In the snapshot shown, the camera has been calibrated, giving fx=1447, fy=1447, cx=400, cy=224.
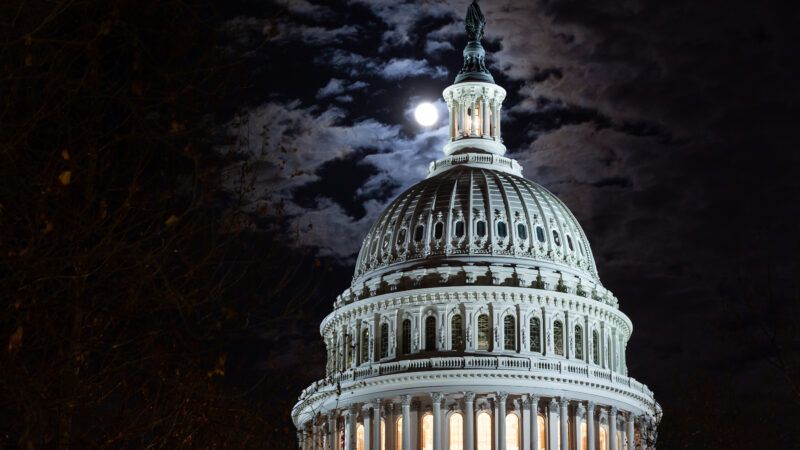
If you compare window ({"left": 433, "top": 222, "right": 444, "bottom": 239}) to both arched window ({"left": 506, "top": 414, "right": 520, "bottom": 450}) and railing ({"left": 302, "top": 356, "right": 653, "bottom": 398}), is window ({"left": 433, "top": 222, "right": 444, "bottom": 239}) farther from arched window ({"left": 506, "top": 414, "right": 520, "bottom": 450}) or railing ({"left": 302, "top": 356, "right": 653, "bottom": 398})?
arched window ({"left": 506, "top": 414, "right": 520, "bottom": 450})

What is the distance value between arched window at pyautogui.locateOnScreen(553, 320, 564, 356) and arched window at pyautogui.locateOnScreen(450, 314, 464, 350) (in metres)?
6.33

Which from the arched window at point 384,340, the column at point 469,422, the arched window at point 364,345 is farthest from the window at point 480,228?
the column at point 469,422

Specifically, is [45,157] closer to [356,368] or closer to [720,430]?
[720,430]

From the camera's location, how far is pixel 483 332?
317ft

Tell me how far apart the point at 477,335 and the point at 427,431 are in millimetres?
7209

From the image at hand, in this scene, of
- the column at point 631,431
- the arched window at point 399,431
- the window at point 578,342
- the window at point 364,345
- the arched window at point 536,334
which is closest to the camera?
the arched window at point 399,431

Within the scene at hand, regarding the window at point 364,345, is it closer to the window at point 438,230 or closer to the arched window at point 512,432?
the window at point 438,230

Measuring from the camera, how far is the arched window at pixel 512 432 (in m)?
92.9

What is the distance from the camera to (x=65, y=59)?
73.1 ft

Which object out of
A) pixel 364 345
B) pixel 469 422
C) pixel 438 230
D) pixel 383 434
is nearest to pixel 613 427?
pixel 469 422

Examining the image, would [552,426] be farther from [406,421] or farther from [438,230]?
[438,230]

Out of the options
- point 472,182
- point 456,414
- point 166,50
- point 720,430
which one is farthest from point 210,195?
point 472,182

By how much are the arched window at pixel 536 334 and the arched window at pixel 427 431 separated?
334 inches

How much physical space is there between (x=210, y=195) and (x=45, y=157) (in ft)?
8.51
